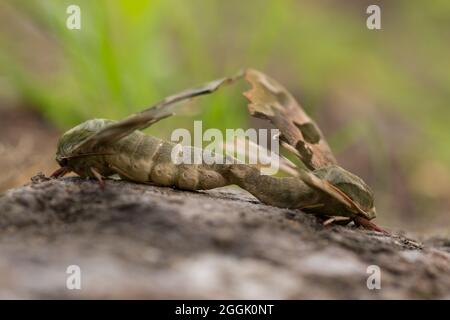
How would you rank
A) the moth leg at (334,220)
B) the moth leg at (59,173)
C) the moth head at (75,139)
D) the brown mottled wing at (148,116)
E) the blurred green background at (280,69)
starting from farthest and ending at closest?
the blurred green background at (280,69)
the moth leg at (59,173)
the moth head at (75,139)
the moth leg at (334,220)
the brown mottled wing at (148,116)

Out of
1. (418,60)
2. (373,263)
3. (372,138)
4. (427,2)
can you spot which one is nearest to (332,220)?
(373,263)

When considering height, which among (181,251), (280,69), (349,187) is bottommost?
(181,251)

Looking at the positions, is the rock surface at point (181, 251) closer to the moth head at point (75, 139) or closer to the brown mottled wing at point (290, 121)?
the moth head at point (75, 139)

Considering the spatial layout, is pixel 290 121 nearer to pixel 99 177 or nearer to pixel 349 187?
pixel 349 187

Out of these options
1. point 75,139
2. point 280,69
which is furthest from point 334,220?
point 280,69

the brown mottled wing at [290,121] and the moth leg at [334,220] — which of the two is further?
the brown mottled wing at [290,121]

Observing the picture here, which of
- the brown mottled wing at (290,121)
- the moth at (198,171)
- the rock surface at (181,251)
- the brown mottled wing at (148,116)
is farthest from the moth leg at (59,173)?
the brown mottled wing at (290,121)
